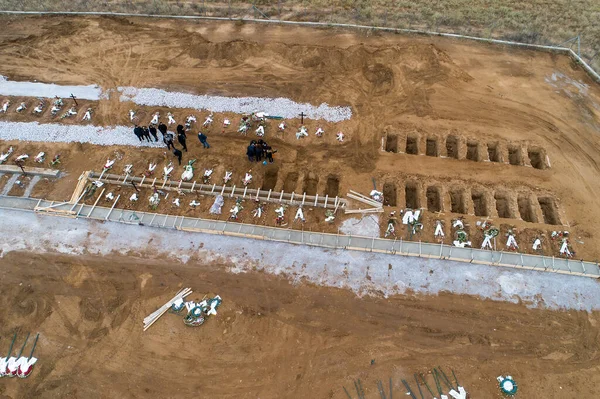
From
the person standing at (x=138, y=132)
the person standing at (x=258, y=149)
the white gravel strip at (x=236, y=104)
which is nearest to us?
the person standing at (x=258, y=149)

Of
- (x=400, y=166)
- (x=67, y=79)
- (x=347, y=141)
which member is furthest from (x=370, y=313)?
(x=67, y=79)

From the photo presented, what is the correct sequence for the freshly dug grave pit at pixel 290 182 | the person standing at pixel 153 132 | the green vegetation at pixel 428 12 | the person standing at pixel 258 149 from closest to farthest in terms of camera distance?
the person standing at pixel 258 149 < the freshly dug grave pit at pixel 290 182 < the person standing at pixel 153 132 < the green vegetation at pixel 428 12

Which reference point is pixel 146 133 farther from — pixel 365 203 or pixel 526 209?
pixel 526 209

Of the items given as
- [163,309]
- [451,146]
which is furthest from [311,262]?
[451,146]

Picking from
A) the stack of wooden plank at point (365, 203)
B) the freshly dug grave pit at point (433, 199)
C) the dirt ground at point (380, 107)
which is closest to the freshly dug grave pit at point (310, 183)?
the dirt ground at point (380, 107)

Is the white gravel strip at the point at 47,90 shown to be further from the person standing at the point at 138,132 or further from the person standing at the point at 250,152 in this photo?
the person standing at the point at 250,152

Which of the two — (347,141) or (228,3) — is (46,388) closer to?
(347,141)
